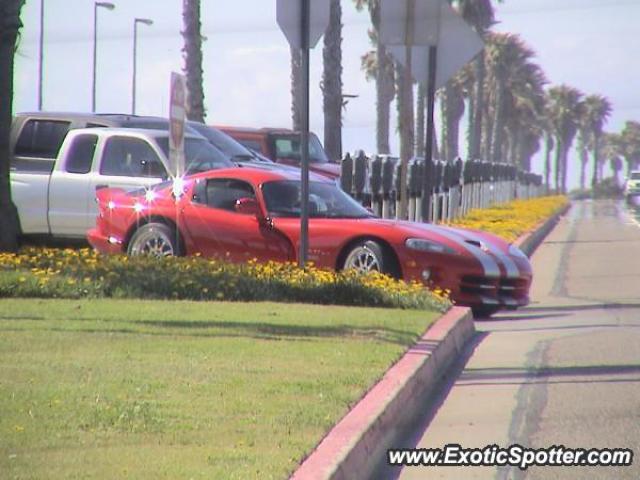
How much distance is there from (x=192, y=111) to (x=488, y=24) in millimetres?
28586

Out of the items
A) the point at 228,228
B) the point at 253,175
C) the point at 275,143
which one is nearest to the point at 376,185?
the point at 275,143

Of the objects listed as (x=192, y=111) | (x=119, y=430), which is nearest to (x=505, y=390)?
(x=119, y=430)

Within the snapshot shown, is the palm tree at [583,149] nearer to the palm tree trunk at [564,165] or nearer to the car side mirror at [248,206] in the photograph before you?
the palm tree trunk at [564,165]

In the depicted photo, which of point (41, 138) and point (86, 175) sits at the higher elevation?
point (41, 138)

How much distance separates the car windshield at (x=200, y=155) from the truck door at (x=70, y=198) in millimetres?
1124

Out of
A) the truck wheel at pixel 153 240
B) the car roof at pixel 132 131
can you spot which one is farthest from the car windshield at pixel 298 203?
the car roof at pixel 132 131

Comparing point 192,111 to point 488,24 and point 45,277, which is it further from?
point 488,24

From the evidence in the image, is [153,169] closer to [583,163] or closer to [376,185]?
[376,185]

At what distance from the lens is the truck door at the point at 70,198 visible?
1867 centimetres

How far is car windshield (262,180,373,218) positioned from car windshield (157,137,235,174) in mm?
2634

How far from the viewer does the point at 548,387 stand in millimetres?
10227

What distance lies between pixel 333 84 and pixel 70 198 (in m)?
15.1

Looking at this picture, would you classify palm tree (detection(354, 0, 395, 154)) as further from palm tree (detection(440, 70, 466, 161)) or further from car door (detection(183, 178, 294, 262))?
car door (detection(183, 178, 294, 262))

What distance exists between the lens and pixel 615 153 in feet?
649
